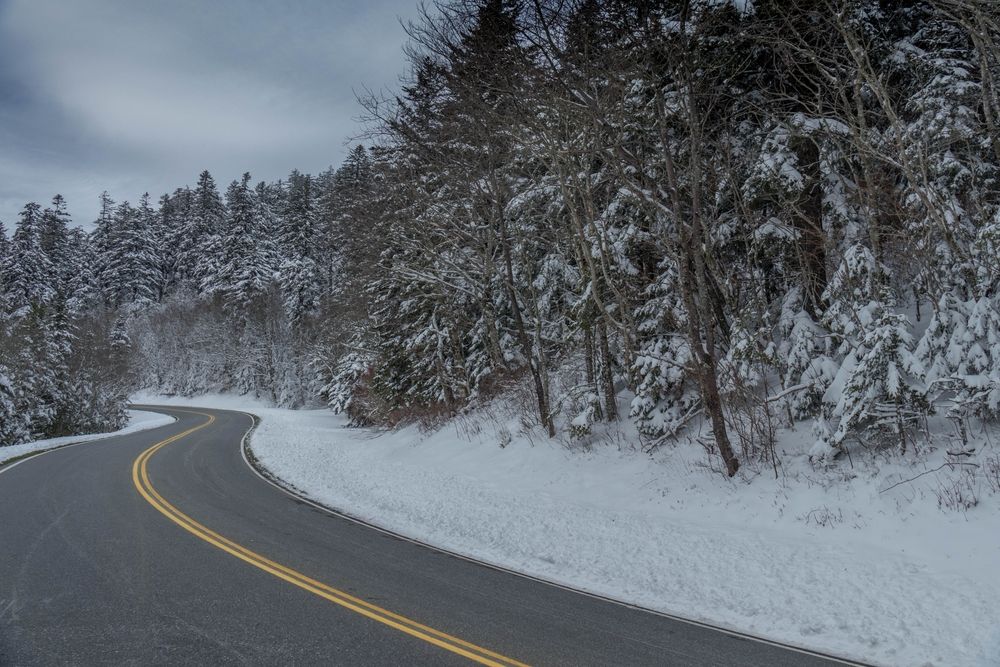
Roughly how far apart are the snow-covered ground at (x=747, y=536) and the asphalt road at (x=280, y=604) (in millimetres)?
769

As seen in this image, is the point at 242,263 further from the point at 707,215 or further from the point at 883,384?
the point at 883,384

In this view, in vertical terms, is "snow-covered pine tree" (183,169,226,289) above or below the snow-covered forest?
above

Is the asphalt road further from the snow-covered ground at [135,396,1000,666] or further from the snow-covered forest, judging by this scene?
the snow-covered forest

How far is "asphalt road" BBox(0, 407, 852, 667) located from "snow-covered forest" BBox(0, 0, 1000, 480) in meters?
5.38

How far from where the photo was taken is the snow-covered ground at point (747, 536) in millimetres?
5715

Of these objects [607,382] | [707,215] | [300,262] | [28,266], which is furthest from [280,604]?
[28,266]

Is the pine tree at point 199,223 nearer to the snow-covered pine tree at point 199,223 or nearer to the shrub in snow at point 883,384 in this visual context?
the snow-covered pine tree at point 199,223

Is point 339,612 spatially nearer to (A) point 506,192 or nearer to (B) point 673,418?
(B) point 673,418

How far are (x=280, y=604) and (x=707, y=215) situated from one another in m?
11.4

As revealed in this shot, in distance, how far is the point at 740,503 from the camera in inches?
369

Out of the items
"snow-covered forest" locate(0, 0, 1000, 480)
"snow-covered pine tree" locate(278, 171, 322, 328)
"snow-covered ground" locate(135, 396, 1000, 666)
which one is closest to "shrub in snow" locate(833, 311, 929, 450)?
"snow-covered forest" locate(0, 0, 1000, 480)

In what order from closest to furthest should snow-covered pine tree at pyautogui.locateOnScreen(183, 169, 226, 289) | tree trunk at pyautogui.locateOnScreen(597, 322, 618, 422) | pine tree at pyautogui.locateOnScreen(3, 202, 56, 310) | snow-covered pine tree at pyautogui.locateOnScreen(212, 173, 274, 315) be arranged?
tree trunk at pyautogui.locateOnScreen(597, 322, 618, 422) → pine tree at pyautogui.locateOnScreen(3, 202, 56, 310) → snow-covered pine tree at pyautogui.locateOnScreen(212, 173, 274, 315) → snow-covered pine tree at pyautogui.locateOnScreen(183, 169, 226, 289)

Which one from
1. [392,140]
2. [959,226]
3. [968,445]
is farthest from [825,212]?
[392,140]

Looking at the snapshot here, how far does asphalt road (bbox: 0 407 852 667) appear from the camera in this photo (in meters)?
5.00
